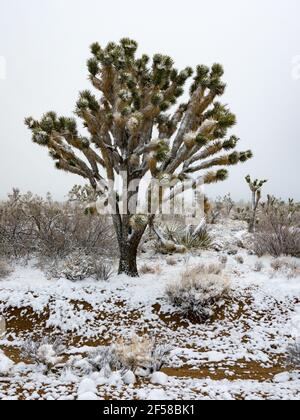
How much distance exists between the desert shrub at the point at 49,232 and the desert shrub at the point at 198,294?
3870 mm

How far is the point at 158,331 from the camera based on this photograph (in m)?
6.25

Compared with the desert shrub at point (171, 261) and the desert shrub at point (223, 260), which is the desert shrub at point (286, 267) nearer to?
the desert shrub at point (223, 260)

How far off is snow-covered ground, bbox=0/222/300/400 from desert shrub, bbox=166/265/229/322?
0.69ft

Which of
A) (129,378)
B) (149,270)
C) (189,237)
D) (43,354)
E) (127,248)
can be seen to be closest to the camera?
(129,378)

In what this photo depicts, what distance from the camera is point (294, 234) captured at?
11.2 m

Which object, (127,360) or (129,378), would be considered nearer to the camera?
(129,378)

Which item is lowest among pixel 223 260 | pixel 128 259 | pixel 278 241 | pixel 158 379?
pixel 158 379

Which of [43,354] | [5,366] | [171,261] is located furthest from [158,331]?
[171,261]

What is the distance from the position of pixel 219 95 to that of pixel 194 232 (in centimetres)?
529

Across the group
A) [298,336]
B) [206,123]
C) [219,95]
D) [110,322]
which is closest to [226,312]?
[298,336]

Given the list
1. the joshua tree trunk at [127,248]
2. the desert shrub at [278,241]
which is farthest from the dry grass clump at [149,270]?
the desert shrub at [278,241]

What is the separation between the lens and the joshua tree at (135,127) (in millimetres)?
7871

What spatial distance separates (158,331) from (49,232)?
5.47 meters

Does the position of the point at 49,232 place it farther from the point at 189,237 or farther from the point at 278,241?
the point at 278,241
